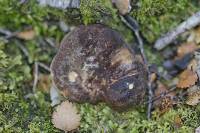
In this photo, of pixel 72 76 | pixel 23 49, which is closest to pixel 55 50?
pixel 23 49

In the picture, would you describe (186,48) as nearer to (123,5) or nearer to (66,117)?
(123,5)

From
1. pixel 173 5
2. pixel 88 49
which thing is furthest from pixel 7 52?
pixel 173 5

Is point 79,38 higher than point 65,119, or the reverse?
point 79,38

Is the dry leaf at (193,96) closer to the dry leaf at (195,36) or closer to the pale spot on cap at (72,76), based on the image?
the dry leaf at (195,36)

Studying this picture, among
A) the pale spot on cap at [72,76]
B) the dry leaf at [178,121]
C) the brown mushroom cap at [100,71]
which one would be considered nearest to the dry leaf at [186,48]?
the brown mushroom cap at [100,71]

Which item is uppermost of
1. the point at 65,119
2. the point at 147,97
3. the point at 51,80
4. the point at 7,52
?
the point at 7,52

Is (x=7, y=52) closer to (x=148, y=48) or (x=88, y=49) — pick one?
(x=88, y=49)
